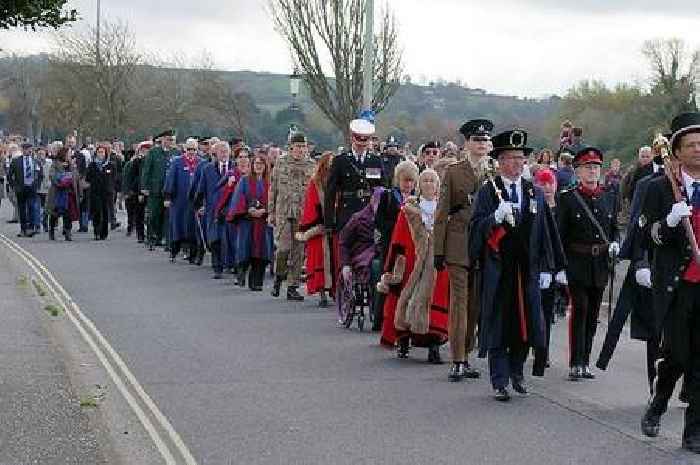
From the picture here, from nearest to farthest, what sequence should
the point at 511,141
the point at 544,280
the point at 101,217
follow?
the point at 511,141
the point at 544,280
the point at 101,217

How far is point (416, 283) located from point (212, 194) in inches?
393

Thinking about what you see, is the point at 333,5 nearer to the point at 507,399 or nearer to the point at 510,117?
the point at 507,399

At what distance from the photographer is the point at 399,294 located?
12984 mm

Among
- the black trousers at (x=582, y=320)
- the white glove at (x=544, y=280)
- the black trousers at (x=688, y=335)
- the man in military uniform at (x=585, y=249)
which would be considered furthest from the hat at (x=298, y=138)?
the black trousers at (x=688, y=335)

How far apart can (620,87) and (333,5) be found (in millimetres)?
30514

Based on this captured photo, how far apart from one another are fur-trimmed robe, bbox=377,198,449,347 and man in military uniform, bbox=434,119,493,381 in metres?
0.61

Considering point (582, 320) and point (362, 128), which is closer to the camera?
point (582, 320)

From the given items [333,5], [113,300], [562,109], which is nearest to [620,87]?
[562,109]

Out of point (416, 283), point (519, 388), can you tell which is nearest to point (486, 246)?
point (519, 388)

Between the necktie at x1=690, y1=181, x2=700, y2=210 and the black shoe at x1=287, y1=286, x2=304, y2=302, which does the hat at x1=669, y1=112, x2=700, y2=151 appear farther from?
the black shoe at x1=287, y1=286, x2=304, y2=302

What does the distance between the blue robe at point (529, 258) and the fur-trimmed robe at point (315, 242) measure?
5855 millimetres

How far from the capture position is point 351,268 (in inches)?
594

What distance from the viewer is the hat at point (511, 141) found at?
10594 mm

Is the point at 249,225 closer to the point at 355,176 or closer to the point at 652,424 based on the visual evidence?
the point at 355,176
